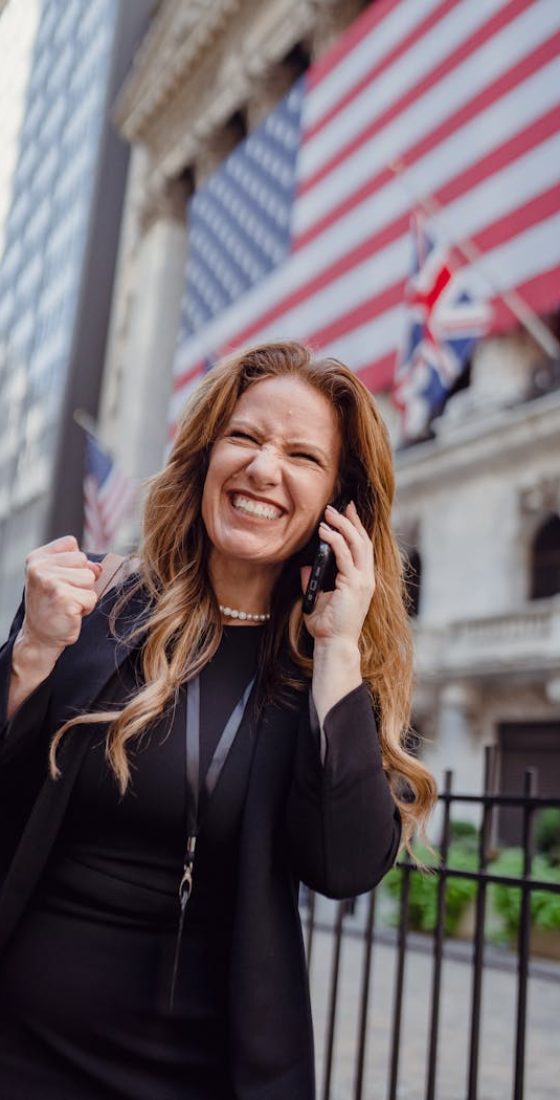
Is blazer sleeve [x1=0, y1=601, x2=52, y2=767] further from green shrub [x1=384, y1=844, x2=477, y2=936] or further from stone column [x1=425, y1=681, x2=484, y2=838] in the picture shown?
stone column [x1=425, y1=681, x2=484, y2=838]

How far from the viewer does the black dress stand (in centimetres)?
130

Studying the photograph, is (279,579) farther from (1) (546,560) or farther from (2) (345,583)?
(1) (546,560)

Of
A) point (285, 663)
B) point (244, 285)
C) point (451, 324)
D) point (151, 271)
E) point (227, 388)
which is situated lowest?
point (285, 663)

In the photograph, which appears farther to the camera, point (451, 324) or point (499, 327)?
point (499, 327)

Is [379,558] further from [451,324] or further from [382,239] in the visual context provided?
[382,239]

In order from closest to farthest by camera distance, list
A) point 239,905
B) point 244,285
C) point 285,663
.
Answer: point 239,905, point 285,663, point 244,285

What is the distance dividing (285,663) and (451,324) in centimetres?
907

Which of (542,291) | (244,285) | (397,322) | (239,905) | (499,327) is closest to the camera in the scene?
(239,905)

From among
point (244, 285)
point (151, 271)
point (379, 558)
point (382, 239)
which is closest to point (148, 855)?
point (379, 558)

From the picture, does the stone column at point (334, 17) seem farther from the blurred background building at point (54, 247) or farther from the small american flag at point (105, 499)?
the small american flag at point (105, 499)

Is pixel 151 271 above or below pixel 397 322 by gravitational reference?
above

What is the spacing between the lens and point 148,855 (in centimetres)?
134

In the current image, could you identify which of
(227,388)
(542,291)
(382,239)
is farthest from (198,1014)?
(382,239)

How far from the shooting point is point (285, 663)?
5.03 ft
